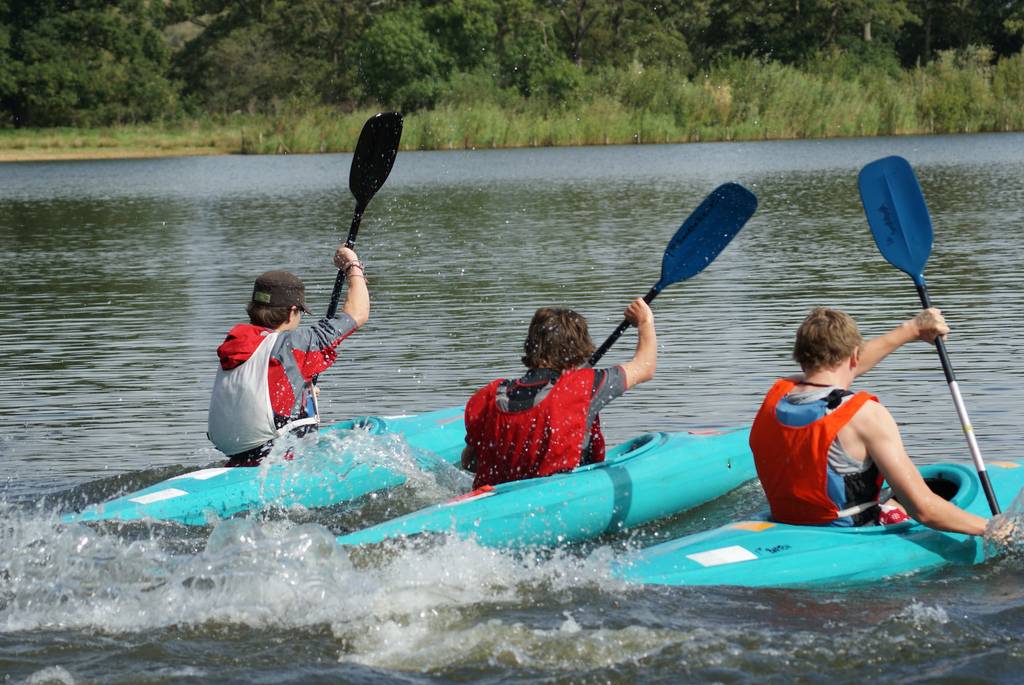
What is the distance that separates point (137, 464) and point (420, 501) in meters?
1.90

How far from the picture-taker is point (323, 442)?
7.59 meters

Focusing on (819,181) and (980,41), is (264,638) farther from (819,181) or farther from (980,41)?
(980,41)

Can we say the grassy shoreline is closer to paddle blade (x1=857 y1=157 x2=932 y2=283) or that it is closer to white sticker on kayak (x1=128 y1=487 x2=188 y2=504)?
paddle blade (x1=857 y1=157 x2=932 y2=283)

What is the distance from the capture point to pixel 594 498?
22.5 ft

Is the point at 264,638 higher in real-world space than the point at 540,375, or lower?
lower

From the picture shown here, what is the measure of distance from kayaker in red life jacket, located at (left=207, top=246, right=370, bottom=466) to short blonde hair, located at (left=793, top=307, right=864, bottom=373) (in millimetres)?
2343

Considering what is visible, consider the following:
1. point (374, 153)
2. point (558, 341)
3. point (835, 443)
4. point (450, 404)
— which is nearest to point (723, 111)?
point (450, 404)

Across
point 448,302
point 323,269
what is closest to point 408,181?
point 323,269

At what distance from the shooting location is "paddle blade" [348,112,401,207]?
31.7 ft

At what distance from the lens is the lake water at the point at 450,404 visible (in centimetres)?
527

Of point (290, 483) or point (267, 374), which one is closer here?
point (267, 374)

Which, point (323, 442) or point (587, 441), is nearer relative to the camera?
point (587, 441)

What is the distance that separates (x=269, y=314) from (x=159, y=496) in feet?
3.32

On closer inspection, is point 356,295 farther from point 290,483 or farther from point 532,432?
point 532,432
